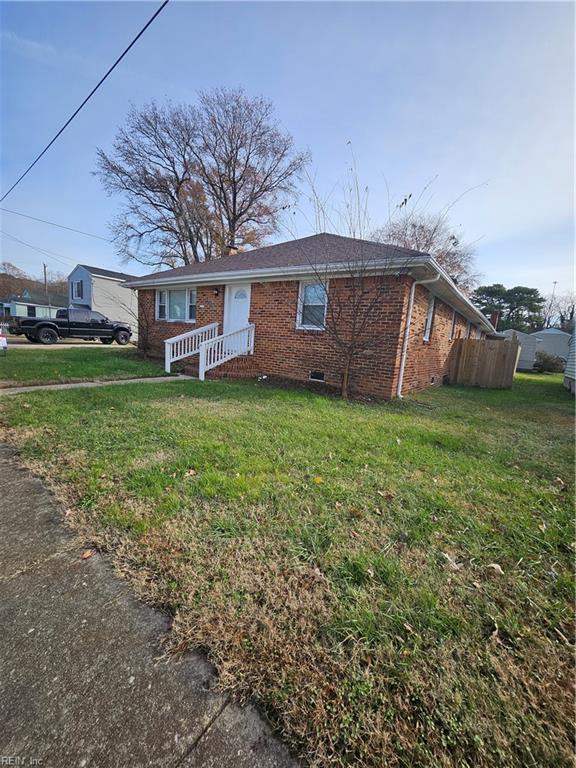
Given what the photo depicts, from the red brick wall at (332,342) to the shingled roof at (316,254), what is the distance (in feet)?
1.65

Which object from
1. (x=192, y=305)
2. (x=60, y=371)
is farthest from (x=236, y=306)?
(x=60, y=371)

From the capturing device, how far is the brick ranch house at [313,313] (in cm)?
676

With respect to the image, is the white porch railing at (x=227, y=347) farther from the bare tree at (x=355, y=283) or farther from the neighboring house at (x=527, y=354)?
the neighboring house at (x=527, y=354)

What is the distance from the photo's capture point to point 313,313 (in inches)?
314

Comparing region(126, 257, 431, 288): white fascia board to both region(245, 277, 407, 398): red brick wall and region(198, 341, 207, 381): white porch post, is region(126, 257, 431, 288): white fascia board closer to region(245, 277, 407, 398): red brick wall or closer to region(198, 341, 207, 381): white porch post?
region(245, 277, 407, 398): red brick wall

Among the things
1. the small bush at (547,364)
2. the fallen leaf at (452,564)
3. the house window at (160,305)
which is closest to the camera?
the fallen leaf at (452,564)

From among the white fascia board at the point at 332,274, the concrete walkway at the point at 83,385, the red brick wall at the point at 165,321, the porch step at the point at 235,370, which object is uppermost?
the white fascia board at the point at 332,274

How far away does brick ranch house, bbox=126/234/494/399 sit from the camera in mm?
6762

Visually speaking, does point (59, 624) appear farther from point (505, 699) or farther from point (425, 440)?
point (425, 440)

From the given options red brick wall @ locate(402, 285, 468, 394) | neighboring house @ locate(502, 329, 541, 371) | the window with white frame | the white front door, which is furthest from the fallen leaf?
neighboring house @ locate(502, 329, 541, 371)

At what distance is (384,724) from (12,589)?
1.89m

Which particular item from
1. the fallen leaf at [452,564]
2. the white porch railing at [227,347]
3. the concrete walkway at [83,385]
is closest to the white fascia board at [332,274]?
the white porch railing at [227,347]

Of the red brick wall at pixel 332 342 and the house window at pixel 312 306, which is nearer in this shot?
the red brick wall at pixel 332 342

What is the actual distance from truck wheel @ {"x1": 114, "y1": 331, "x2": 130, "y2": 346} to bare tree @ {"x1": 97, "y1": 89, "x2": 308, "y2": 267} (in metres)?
8.84
